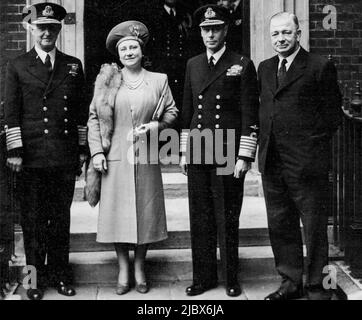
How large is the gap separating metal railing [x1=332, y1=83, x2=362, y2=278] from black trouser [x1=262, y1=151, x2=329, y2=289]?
0.56 metres

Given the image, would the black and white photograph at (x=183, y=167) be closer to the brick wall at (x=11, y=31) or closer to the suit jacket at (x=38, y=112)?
the suit jacket at (x=38, y=112)

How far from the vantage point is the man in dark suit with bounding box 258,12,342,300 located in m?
4.35

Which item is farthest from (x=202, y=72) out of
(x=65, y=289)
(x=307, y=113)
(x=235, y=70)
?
(x=65, y=289)

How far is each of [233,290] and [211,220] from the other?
1.80ft

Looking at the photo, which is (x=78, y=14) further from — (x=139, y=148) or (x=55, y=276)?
(x=55, y=276)

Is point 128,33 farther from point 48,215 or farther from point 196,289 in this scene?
point 196,289

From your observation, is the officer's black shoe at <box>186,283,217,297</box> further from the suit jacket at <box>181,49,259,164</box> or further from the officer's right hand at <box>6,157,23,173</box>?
the officer's right hand at <box>6,157,23,173</box>

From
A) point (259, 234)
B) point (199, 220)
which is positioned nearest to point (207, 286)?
point (199, 220)

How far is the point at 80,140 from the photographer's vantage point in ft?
15.7

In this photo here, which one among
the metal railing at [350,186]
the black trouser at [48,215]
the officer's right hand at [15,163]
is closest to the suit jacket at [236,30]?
the metal railing at [350,186]

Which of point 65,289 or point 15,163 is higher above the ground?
point 15,163

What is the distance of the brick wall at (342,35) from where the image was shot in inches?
250

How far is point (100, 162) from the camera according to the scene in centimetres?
464
